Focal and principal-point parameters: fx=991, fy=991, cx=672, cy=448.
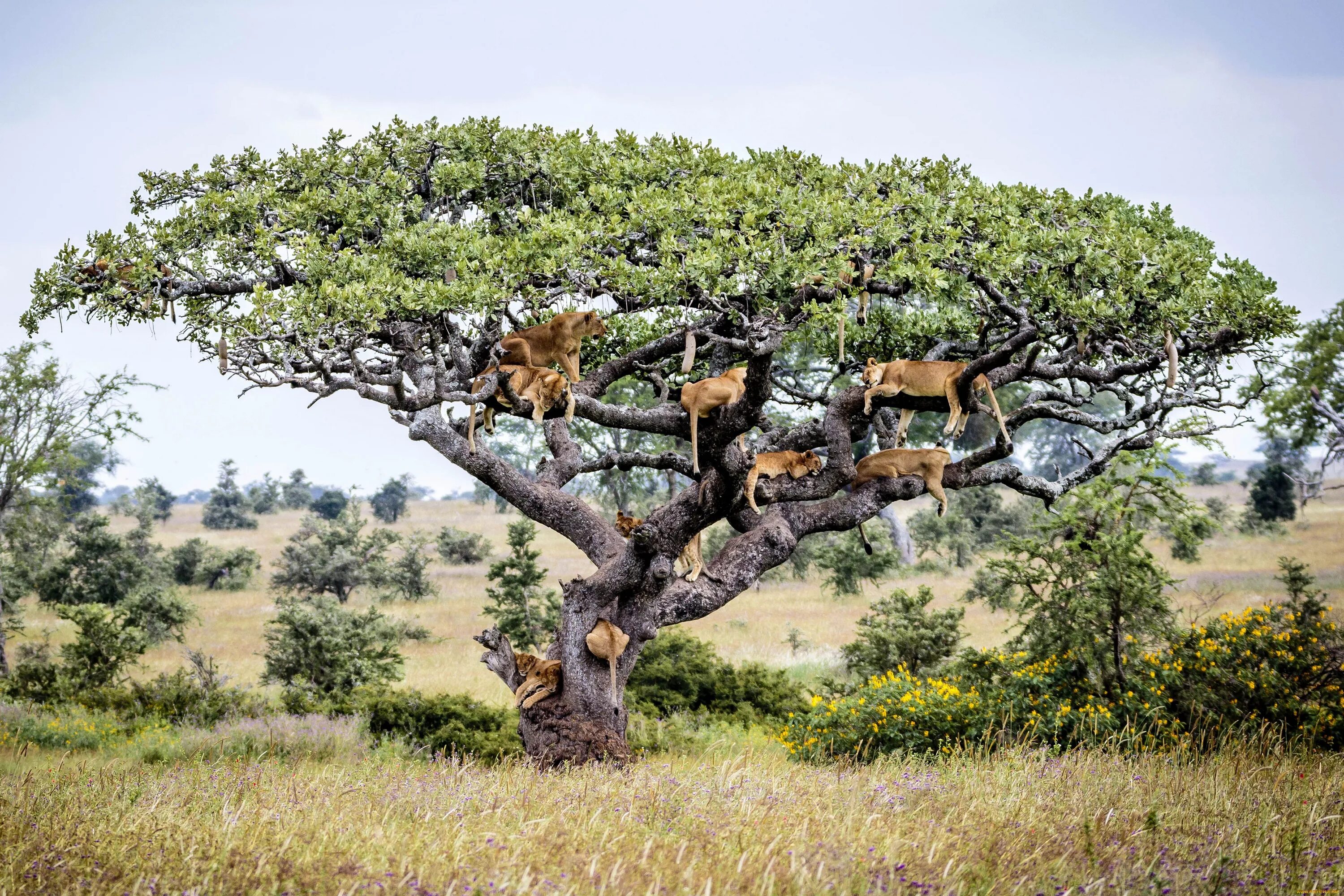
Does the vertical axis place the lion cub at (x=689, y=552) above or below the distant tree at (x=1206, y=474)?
below

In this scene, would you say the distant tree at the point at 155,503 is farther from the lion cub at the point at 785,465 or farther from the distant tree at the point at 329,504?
the lion cub at the point at 785,465

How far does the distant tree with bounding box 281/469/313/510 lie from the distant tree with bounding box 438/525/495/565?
1375 inches

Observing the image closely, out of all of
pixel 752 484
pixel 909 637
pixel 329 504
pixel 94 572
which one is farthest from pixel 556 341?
pixel 329 504

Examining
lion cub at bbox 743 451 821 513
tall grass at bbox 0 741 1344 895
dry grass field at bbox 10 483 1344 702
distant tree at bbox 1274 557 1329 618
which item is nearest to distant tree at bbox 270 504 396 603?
dry grass field at bbox 10 483 1344 702

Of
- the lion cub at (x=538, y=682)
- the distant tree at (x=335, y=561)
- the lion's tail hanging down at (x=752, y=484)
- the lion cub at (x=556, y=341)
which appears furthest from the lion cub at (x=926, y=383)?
the distant tree at (x=335, y=561)

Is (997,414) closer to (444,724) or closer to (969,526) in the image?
(444,724)

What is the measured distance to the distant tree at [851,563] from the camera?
29.5m

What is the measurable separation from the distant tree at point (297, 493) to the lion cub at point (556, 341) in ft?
233

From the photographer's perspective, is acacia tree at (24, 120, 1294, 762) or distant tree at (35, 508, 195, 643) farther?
distant tree at (35, 508, 195, 643)

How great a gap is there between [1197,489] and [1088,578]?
3327 inches

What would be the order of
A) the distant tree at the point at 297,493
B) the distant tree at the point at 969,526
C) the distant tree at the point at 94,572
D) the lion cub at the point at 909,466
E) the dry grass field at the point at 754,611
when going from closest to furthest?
the lion cub at the point at 909,466 → the dry grass field at the point at 754,611 → the distant tree at the point at 94,572 → the distant tree at the point at 969,526 → the distant tree at the point at 297,493

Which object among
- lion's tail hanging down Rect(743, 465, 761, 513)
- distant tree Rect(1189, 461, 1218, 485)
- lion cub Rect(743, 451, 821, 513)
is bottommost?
lion's tail hanging down Rect(743, 465, 761, 513)

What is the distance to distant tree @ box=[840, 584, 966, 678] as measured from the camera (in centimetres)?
1661

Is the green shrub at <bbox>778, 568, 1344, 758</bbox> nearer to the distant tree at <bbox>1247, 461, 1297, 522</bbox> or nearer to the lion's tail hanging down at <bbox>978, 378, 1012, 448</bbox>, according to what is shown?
the lion's tail hanging down at <bbox>978, 378, 1012, 448</bbox>
